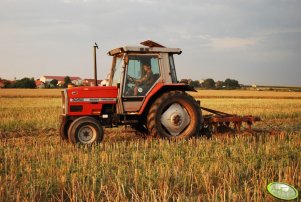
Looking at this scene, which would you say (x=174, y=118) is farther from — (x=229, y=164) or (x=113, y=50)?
(x=229, y=164)

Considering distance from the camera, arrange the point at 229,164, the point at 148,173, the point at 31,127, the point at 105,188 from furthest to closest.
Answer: the point at 31,127 → the point at 229,164 → the point at 148,173 → the point at 105,188

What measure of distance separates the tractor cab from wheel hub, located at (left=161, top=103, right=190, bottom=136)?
0.63m

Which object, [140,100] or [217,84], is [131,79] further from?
[217,84]

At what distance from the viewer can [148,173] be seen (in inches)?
216

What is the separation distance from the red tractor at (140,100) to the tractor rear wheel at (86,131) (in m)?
0.02

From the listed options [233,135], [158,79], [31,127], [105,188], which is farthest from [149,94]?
[31,127]

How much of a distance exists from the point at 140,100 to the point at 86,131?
4.72 feet

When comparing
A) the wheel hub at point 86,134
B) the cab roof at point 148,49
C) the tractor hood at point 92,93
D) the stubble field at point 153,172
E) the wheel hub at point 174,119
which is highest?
the cab roof at point 148,49

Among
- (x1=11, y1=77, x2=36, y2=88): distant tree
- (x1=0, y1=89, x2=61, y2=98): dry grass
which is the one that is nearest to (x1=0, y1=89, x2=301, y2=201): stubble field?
(x1=0, y1=89, x2=61, y2=98): dry grass

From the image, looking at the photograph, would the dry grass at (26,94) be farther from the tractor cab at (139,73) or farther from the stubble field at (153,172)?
the stubble field at (153,172)

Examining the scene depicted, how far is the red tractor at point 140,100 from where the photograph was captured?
28.9 feet

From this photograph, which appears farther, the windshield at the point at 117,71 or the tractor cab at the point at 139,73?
the windshield at the point at 117,71

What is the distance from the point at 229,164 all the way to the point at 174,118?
10.2 feet

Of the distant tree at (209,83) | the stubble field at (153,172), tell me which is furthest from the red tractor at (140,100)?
the distant tree at (209,83)
